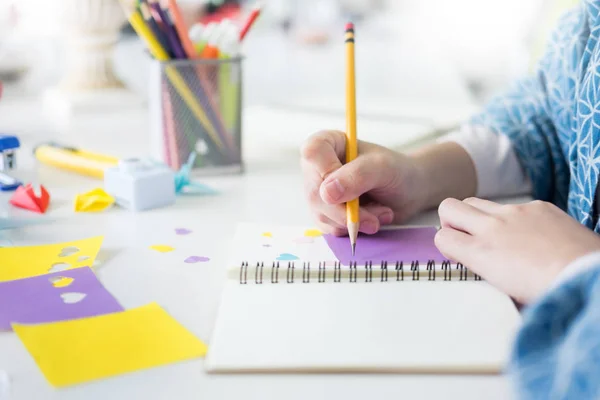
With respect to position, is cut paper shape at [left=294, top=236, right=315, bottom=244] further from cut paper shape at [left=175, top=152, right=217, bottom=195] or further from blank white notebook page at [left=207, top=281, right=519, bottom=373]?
cut paper shape at [left=175, top=152, right=217, bottom=195]

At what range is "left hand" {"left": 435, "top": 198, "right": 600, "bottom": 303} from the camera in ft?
1.41

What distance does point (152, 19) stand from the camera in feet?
2.38

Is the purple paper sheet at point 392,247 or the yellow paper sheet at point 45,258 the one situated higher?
the purple paper sheet at point 392,247

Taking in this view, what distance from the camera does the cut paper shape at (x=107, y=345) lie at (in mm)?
365

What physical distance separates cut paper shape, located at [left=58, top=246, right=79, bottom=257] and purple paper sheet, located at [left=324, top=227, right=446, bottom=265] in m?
0.20

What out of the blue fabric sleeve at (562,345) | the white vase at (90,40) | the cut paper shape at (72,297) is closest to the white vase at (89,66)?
the white vase at (90,40)

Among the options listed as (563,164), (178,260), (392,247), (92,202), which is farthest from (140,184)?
(563,164)

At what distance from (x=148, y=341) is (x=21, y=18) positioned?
1.14 m

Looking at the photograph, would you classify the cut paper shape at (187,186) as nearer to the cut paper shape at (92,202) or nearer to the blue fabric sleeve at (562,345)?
the cut paper shape at (92,202)

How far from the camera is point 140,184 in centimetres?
65

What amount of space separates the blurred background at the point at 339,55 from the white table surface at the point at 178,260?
0.54 feet

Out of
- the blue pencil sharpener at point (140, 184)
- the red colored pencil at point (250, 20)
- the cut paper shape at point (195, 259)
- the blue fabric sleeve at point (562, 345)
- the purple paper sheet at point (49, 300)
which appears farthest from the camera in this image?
the red colored pencil at point (250, 20)

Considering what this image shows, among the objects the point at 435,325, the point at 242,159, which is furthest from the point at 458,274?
the point at 242,159

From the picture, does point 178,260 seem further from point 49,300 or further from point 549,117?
point 549,117
